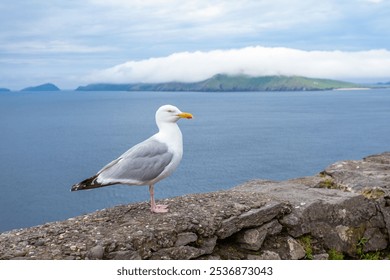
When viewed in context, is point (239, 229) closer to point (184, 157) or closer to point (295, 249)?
point (295, 249)

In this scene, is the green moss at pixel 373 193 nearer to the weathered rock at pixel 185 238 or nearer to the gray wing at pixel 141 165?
the weathered rock at pixel 185 238

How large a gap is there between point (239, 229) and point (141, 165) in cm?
268

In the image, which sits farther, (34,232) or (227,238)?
(227,238)

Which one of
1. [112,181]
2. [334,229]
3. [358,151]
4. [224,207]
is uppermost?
[112,181]

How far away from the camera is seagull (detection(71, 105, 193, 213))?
9777 mm

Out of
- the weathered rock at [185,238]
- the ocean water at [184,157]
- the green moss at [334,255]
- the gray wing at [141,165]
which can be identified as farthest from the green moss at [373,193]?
the ocean water at [184,157]

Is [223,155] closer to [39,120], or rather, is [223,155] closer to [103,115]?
[103,115]

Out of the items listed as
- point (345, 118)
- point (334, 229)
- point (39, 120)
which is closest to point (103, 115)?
point (39, 120)

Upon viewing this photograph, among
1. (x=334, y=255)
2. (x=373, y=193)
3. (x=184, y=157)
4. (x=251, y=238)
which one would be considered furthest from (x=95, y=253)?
(x=184, y=157)

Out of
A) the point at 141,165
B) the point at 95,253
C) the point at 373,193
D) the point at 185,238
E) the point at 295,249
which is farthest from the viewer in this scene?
the point at 373,193

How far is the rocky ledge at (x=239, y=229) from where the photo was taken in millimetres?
9438

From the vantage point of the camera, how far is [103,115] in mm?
141375

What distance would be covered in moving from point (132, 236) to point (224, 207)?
8.16ft

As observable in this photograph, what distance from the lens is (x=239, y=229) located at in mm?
10719
